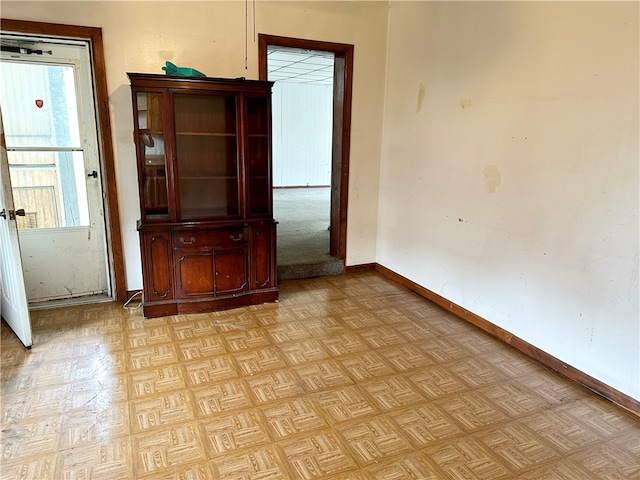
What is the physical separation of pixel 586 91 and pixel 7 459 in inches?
142

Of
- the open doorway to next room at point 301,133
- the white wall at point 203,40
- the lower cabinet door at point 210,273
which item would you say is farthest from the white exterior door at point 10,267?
the open doorway to next room at point 301,133

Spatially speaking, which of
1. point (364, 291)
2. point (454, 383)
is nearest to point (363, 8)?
point (364, 291)

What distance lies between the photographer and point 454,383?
106 inches

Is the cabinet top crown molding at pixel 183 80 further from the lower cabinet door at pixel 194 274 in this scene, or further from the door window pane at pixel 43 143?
the lower cabinet door at pixel 194 274

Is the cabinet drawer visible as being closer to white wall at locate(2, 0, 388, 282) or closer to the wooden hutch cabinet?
the wooden hutch cabinet

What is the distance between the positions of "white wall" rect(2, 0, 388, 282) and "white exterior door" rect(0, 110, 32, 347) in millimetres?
926

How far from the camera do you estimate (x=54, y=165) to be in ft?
11.6

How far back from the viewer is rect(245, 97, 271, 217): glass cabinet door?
3639 mm

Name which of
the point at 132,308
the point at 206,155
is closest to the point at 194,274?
the point at 132,308

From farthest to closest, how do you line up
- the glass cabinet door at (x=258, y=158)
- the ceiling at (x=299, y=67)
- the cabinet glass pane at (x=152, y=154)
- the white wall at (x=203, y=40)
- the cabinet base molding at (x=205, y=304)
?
the ceiling at (x=299, y=67)
the glass cabinet door at (x=258, y=158)
the cabinet base molding at (x=205, y=304)
the white wall at (x=203, y=40)
the cabinet glass pane at (x=152, y=154)

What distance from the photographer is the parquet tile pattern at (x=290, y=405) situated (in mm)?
1997

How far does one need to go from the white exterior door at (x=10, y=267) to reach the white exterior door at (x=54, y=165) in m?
0.52

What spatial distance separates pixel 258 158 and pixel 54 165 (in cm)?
168

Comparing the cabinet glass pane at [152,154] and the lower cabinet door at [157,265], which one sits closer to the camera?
the cabinet glass pane at [152,154]
